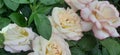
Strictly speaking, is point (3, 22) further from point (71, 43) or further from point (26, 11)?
point (71, 43)

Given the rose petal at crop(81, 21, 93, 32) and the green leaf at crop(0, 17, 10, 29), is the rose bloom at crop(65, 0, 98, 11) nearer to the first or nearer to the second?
the rose petal at crop(81, 21, 93, 32)

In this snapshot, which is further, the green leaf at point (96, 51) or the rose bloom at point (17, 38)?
the green leaf at point (96, 51)

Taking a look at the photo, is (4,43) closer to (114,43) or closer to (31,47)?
(31,47)

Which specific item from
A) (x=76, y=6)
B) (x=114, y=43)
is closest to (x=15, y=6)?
(x=76, y=6)

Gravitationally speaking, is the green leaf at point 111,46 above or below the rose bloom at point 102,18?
below

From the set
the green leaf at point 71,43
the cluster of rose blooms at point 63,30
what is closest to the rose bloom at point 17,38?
the cluster of rose blooms at point 63,30

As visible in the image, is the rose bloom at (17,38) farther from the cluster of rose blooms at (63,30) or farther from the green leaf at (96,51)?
the green leaf at (96,51)

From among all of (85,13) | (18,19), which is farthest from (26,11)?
(85,13)
